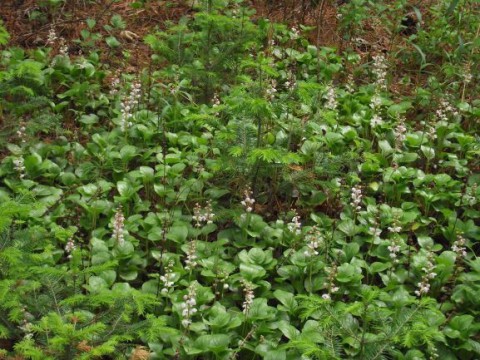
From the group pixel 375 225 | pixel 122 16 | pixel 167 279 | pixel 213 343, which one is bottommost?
pixel 213 343

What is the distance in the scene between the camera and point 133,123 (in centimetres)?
542

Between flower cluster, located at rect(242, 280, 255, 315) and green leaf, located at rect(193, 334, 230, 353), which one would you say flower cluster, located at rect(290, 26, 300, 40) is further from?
green leaf, located at rect(193, 334, 230, 353)

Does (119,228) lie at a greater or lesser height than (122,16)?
lesser

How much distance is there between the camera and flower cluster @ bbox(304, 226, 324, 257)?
3.96m

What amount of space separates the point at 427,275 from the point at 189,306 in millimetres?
1422

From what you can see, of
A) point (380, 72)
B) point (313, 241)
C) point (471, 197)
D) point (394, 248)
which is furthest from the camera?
point (380, 72)

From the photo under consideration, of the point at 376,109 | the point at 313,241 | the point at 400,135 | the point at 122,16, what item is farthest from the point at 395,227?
the point at 122,16

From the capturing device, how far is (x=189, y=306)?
3518 millimetres

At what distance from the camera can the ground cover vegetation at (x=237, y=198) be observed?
11.0 feet

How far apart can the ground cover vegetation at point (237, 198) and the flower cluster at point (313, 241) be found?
2cm

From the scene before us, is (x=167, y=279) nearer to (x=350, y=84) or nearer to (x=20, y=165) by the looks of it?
(x=20, y=165)

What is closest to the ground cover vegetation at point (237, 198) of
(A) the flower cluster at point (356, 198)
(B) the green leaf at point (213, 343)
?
(B) the green leaf at point (213, 343)

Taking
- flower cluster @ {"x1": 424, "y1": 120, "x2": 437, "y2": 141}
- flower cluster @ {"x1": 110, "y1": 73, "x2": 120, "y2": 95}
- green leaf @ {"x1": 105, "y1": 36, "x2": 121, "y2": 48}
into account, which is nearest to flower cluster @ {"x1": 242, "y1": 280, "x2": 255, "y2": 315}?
flower cluster @ {"x1": 424, "y1": 120, "x2": 437, "y2": 141}

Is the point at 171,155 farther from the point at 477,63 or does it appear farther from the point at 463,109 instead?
the point at 477,63
